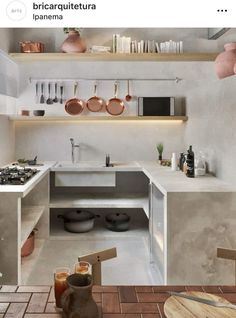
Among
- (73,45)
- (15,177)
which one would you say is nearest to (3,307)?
(15,177)

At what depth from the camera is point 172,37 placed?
485cm

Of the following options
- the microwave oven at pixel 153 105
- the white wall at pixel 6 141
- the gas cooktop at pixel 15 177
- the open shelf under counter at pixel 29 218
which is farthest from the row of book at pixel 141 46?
the open shelf under counter at pixel 29 218

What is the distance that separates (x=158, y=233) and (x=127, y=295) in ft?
6.30

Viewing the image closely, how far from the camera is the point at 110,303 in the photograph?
1.27m

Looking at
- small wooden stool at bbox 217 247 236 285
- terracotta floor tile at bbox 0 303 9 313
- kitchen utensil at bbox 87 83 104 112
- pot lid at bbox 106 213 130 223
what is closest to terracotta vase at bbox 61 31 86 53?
kitchen utensil at bbox 87 83 104 112

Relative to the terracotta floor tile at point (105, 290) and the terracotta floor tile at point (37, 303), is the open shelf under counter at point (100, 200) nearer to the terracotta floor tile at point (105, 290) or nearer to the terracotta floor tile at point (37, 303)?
the terracotta floor tile at point (105, 290)

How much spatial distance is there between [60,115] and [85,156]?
2.16 feet

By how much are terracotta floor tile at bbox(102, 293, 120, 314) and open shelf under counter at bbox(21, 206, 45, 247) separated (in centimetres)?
184

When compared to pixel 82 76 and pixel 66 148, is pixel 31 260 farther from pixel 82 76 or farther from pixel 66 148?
pixel 82 76

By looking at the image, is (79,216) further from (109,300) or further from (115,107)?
(109,300)

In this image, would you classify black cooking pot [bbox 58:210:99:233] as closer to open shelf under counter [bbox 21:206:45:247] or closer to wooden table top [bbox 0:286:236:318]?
open shelf under counter [bbox 21:206:45:247]

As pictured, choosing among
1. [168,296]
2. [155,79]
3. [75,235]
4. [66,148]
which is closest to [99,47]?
[155,79]

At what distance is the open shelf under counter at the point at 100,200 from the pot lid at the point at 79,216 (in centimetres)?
18

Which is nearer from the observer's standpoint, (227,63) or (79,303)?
(79,303)
